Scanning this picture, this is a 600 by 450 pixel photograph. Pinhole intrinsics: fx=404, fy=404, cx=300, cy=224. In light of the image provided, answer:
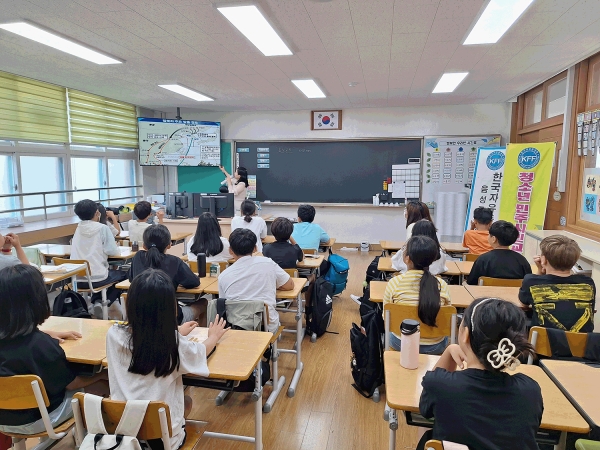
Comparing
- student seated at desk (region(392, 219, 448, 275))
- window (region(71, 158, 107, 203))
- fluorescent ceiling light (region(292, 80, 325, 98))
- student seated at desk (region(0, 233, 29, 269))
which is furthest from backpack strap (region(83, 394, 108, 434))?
window (region(71, 158, 107, 203))

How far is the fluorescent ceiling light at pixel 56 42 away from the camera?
3365 millimetres

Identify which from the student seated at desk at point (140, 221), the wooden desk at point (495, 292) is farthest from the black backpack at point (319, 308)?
the student seated at desk at point (140, 221)

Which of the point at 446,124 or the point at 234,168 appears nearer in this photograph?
the point at 446,124

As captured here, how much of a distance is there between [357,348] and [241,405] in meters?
0.88

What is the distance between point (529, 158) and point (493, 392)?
5.07 meters

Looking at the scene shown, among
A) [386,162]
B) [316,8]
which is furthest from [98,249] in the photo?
[386,162]

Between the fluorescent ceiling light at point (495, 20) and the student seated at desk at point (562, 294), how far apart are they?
69.0 inches

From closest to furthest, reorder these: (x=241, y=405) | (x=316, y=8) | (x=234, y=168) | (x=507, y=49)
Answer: (x=241, y=405) < (x=316, y=8) < (x=507, y=49) < (x=234, y=168)

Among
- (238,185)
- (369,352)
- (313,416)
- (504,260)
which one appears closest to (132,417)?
(313,416)

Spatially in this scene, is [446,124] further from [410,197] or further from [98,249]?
[98,249]

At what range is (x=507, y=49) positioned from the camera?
3.91 meters

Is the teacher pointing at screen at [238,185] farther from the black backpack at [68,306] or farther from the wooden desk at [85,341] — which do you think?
the wooden desk at [85,341]

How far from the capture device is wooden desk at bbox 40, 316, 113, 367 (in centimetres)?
185

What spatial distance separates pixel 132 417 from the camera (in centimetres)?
136
